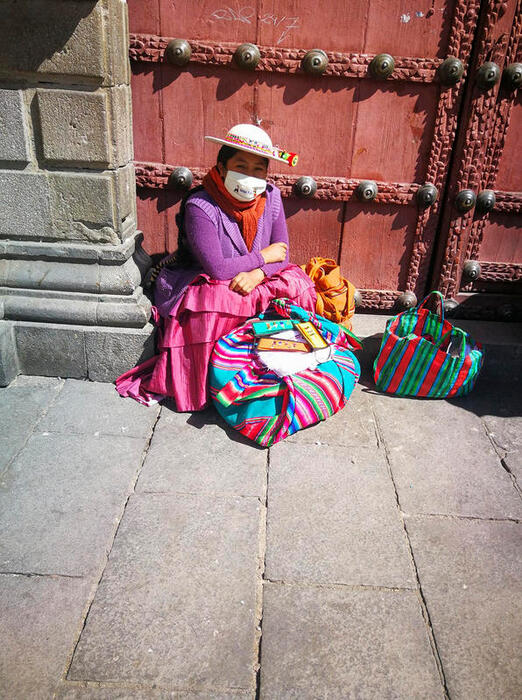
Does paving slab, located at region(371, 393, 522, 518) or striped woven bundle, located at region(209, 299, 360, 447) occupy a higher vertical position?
striped woven bundle, located at region(209, 299, 360, 447)

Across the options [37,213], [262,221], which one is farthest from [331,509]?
[37,213]

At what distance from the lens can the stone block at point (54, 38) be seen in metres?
2.38

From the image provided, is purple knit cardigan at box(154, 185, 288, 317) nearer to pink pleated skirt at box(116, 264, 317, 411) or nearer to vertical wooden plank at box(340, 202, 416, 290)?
pink pleated skirt at box(116, 264, 317, 411)

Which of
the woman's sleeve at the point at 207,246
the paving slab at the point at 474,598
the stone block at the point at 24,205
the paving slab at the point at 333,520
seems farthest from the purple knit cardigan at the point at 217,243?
the paving slab at the point at 474,598

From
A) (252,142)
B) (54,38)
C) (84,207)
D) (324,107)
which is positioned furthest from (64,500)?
(324,107)

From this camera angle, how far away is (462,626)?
1.77 meters

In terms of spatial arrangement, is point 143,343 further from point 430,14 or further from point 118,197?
point 430,14

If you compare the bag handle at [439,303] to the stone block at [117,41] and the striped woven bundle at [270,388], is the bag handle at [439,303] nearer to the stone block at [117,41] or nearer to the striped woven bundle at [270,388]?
the striped woven bundle at [270,388]

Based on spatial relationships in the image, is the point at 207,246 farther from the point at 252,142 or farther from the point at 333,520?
the point at 333,520

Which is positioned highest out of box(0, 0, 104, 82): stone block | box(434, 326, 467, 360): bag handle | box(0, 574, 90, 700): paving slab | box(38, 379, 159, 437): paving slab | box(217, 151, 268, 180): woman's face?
box(0, 0, 104, 82): stone block

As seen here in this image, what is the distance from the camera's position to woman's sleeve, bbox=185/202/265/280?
107 inches

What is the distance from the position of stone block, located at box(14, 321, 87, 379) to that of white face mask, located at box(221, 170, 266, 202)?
1.04 meters

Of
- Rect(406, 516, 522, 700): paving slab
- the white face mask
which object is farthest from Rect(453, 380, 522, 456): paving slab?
the white face mask

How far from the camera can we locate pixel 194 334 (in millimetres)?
2760
